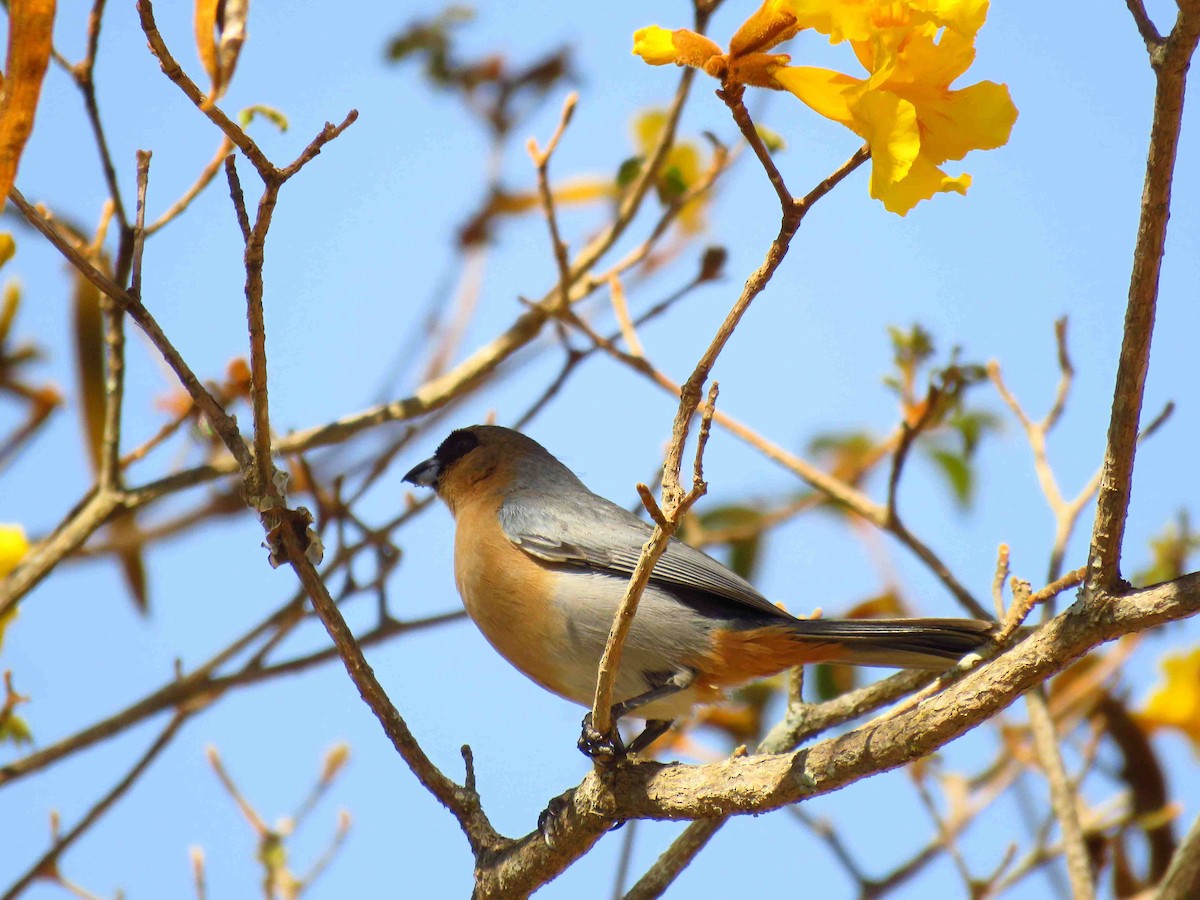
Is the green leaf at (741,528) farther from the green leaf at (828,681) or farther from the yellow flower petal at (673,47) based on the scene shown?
the yellow flower petal at (673,47)

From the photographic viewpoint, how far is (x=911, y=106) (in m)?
2.40

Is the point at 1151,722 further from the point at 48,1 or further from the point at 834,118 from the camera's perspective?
the point at 48,1

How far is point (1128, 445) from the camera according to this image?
240 centimetres

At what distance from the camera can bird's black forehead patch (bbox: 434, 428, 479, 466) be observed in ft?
19.4

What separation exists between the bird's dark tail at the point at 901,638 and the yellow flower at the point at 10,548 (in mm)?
2434

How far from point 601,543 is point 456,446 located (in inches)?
55.3

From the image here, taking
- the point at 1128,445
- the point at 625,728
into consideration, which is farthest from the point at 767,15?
the point at 625,728

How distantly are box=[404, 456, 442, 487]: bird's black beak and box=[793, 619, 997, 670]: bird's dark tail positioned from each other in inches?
86.6

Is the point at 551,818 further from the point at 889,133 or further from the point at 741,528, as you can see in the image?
the point at 741,528

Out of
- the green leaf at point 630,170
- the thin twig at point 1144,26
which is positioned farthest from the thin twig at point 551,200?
the thin twig at point 1144,26

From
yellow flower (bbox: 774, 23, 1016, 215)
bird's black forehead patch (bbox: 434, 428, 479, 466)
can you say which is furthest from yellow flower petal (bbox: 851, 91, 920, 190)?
bird's black forehead patch (bbox: 434, 428, 479, 466)

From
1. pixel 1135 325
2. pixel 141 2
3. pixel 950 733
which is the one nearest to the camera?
pixel 1135 325

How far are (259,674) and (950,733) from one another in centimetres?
262

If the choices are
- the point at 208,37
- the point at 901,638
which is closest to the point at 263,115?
the point at 208,37
